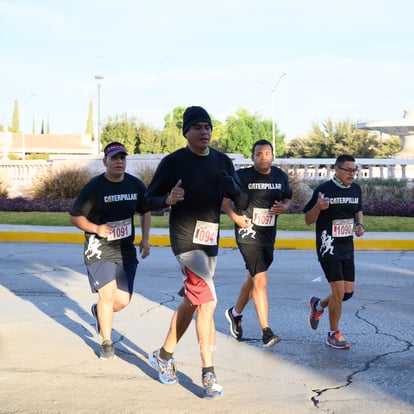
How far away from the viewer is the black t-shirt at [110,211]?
6.22 meters

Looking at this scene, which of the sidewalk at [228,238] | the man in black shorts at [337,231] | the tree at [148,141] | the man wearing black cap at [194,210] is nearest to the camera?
the man wearing black cap at [194,210]

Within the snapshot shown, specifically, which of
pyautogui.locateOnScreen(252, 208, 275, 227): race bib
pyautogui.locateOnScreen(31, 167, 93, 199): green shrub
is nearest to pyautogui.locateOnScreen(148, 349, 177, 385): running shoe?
pyautogui.locateOnScreen(252, 208, 275, 227): race bib

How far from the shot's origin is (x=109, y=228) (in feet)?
20.0

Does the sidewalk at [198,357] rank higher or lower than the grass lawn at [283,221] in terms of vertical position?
lower

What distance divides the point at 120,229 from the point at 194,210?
118 centimetres

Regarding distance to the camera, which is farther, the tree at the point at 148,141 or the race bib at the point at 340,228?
the tree at the point at 148,141

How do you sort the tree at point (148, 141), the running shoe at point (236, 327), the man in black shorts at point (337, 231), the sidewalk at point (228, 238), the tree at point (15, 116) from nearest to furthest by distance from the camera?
the man in black shorts at point (337, 231)
the running shoe at point (236, 327)
the sidewalk at point (228, 238)
the tree at point (148, 141)
the tree at point (15, 116)

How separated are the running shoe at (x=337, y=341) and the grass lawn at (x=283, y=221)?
10463 mm

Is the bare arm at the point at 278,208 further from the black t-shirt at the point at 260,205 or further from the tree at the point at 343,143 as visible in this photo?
the tree at the point at 343,143

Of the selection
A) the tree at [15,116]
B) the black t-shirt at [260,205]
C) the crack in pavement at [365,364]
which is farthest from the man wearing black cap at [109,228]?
the tree at [15,116]

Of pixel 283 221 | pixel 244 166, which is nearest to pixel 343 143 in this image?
pixel 244 166

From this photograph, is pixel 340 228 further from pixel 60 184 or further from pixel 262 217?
pixel 60 184

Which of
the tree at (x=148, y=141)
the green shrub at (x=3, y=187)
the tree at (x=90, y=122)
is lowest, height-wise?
the green shrub at (x=3, y=187)

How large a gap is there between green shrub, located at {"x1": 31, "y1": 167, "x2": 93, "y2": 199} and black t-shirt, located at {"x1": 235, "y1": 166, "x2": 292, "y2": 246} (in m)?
19.9
